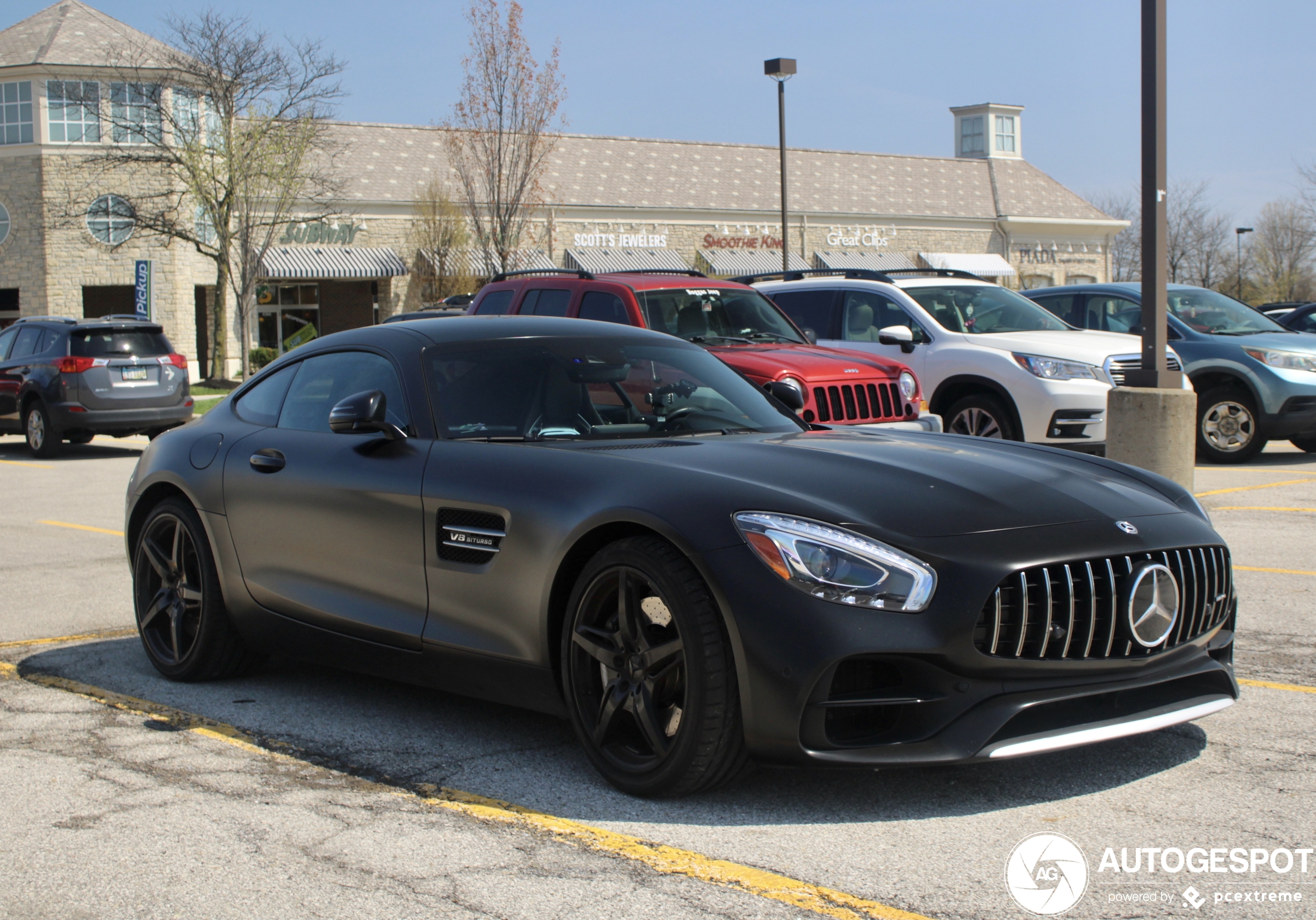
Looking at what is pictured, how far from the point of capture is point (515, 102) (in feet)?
114

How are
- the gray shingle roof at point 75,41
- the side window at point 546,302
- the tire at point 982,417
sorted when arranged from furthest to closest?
the gray shingle roof at point 75,41 < the tire at point 982,417 < the side window at point 546,302

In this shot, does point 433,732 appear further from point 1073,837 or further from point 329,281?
point 329,281

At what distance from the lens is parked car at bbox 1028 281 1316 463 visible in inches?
532

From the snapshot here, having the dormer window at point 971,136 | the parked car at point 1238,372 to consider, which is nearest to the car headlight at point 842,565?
the parked car at point 1238,372

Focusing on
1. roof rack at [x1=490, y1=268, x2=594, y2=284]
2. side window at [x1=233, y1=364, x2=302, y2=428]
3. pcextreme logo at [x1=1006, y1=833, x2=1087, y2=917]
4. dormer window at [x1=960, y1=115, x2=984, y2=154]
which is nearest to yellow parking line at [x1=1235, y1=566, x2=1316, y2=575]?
pcextreme logo at [x1=1006, y1=833, x2=1087, y2=917]

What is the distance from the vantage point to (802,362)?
10.4 m

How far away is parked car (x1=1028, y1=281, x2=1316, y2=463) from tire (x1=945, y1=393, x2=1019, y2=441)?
185 centimetres

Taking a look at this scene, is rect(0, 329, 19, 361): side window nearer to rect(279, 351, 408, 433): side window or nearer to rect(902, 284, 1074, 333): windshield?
rect(902, 284, 1074, 333): windshield

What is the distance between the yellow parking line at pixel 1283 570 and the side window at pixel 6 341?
16.8 metres

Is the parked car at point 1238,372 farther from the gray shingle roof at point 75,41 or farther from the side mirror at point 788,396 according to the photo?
the gray shingle roof at point 75,41

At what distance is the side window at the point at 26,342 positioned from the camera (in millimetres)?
18641

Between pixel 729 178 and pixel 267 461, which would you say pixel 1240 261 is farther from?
pixel 267 461

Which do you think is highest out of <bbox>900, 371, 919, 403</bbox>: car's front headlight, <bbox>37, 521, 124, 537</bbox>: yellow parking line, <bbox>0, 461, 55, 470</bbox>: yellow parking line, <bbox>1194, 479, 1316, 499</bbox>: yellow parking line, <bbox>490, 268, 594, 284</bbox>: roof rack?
<bbox>490, 268, 594, 284</bbox>: roof rack

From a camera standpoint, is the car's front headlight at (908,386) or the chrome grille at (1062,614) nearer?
the chrome grille at (1062,614)
